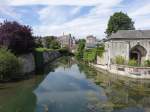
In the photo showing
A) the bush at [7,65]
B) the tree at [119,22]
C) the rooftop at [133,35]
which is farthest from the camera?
the tree at [119,22]

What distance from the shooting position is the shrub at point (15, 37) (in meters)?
26.0

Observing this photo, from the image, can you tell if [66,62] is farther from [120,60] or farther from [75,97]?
[75,97]

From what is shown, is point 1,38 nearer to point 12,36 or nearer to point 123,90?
point 12,36

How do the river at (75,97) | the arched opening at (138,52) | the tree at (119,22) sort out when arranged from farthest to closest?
the tree at (119,22)
the arched opening at (138,52)
the river at (75,97)

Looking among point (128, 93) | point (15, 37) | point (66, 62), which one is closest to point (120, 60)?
point (128, 93)

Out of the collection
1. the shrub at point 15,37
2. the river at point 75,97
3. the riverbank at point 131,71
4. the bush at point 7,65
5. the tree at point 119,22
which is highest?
the tree at point 119,22

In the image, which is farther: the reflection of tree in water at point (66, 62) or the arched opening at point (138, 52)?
the reflection of tree in water at point (66, 62)

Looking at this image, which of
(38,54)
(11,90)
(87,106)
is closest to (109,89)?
(87,106)

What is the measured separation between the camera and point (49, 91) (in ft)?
66.3

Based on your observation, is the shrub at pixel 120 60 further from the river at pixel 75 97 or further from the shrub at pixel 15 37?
the shrub at pixel 15 37

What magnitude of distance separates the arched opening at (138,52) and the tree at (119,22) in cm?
2613

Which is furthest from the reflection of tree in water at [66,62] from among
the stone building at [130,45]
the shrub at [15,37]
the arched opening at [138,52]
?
the shrub at [15,37]

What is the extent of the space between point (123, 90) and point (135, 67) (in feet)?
22.3

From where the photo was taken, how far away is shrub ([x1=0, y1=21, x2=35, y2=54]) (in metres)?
26.0
